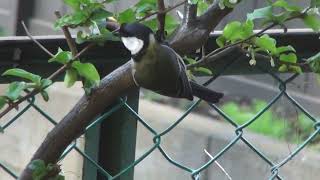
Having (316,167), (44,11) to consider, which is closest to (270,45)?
(316,167)

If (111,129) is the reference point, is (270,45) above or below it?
above

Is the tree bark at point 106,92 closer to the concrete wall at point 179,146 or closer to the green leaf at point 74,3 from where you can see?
the green leaf at point 74,3

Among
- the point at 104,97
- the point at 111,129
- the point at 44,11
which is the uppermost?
the point at 104,97

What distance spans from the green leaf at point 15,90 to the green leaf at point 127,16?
0.42ft

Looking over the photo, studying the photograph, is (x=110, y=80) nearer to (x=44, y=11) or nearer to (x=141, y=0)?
(x=141, y=0)

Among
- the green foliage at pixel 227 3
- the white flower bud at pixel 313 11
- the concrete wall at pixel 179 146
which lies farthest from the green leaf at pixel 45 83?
the concrete wall at pixel 179 146

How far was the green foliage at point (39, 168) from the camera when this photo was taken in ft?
2.93

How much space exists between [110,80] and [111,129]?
140 mm

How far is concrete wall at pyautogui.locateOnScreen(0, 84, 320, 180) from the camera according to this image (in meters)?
1.62

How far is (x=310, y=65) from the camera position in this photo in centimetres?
99

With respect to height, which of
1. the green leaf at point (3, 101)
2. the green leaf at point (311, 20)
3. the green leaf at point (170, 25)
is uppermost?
the green leaf at point (170, 25)

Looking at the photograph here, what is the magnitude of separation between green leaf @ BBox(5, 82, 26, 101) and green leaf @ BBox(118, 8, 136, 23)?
0.42 feet

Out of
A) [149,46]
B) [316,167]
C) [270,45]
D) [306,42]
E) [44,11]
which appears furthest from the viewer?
[44,11]

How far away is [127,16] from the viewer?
864 millimetres
